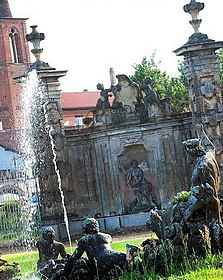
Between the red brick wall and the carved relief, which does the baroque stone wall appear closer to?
the carved relief

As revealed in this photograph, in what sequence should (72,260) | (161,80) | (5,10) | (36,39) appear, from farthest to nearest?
1. (5,10)
2. (161,80)
3. (36,39)
4. (72,260)

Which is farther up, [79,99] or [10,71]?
[10,71]

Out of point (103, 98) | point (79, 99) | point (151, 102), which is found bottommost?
point (151, 102)

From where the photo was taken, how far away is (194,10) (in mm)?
20109

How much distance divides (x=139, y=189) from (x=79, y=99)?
54.0 m

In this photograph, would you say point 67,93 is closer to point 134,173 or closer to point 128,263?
point 134,173

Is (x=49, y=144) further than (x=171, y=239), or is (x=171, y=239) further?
(x=49, y=144)

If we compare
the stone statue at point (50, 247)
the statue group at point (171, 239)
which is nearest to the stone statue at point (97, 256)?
the statue group at point (171, 239)

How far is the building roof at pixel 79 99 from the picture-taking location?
240ft

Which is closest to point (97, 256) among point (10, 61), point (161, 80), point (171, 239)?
point (171, 239)

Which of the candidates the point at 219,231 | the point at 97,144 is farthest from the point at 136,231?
the point at 219,231

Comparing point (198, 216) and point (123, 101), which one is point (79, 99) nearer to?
point (123, 101)

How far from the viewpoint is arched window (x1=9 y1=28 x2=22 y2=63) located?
7656cm

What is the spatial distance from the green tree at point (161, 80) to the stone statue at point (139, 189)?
2337 cm
